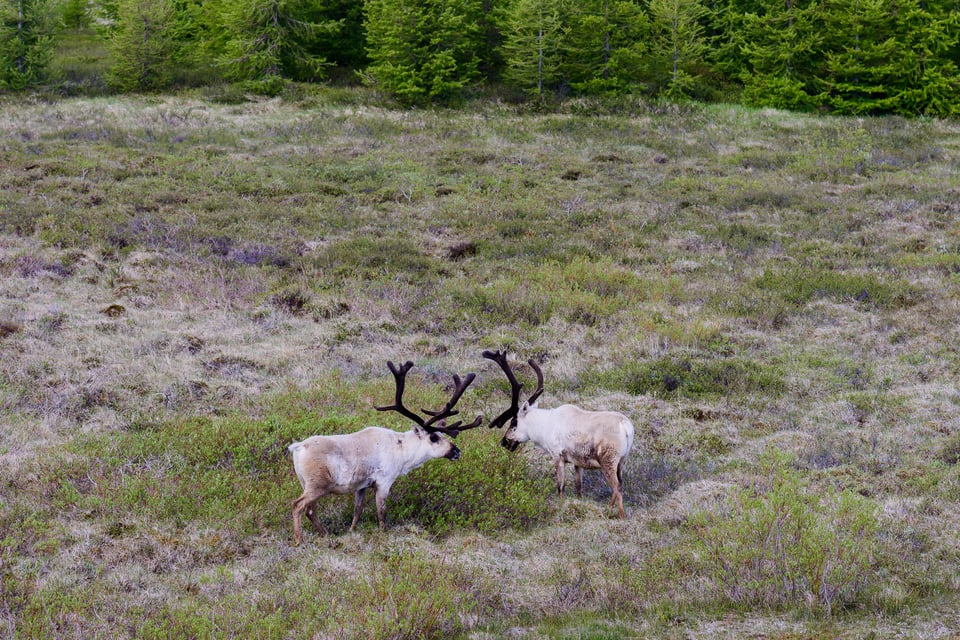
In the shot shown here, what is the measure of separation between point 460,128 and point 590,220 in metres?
12.1

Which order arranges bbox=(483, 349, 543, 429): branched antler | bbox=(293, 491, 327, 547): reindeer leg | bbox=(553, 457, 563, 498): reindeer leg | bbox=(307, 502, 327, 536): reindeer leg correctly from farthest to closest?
bbox=(553, 457, 563, 498): reindeer leg → bbox=(483, 349, 543, 429): branched antler → bbox=(307, 502, 327, 536): reindeer leg → bbox=(293, 491, 327, 547): reindeer leg

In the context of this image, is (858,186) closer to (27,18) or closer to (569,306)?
(569,306)

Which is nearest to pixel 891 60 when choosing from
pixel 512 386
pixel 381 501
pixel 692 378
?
pixel 692 378

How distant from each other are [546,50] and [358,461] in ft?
106

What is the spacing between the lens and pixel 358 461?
6277 mm

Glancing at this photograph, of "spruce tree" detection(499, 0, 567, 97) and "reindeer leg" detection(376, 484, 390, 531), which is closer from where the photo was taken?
"reindeer leg" detection(376, 484, 390, 531)

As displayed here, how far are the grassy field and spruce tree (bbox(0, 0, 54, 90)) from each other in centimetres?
984

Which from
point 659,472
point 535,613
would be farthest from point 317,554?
point 659,472

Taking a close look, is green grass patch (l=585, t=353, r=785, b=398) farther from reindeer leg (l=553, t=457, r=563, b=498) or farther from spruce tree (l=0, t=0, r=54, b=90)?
spruce tree (l=0, t=0, r=54, b=90)

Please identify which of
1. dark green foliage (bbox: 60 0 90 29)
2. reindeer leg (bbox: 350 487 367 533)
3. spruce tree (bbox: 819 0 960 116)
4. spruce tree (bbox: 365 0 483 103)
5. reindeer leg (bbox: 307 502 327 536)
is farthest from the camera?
dark green foliage (bbox: 60 0 90 29)

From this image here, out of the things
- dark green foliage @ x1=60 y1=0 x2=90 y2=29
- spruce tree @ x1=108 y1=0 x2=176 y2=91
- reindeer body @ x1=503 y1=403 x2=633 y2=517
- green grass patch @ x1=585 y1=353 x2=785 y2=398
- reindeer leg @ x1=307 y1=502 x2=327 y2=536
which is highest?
dark green foliage @ x1=60 y1=0 x2=90 y2=29

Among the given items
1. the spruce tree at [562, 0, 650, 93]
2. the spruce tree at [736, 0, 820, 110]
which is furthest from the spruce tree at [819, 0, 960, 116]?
the spruce tree at [562, 0, 650, 93]

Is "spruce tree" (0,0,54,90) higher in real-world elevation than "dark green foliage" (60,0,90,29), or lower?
lower

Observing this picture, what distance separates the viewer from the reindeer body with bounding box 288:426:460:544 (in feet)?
20.0
